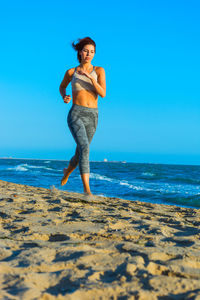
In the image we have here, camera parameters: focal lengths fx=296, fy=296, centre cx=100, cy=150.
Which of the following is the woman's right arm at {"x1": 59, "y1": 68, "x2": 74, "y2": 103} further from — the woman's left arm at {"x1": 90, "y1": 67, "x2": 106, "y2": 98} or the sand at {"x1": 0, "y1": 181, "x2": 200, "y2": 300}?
the sand at {"x1": 0, "y1": 181, "x2": 200, "y2": 300}

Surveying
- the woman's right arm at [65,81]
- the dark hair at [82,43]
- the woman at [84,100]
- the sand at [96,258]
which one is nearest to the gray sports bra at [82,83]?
the woman at [84,100]

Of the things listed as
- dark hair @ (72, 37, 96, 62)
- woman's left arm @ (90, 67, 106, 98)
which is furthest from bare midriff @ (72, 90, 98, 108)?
dark hair @ (72, 37, 96, 62)

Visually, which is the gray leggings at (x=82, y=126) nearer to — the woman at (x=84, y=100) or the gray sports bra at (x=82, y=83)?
the woman at (x=84, y=100)

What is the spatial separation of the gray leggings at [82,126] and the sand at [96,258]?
120cm

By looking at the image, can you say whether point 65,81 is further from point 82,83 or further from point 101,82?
point 101,82

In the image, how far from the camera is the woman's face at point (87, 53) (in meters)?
4.30

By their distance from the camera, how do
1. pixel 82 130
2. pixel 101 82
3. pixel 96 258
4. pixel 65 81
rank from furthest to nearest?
pixel 65 81 → pixel 101 82 → pixel 82 130 → pixel 96 258

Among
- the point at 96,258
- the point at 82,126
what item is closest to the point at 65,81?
the point at 82,126

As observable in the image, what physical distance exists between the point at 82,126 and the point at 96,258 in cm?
264

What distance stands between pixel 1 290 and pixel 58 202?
8.96ft

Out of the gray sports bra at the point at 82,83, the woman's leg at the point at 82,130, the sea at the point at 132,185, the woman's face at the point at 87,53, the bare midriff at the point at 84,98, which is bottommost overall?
the sea at the point at 132,185

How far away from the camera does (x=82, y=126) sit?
14.2 ft

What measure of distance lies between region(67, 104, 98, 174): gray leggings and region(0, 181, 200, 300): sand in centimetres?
120

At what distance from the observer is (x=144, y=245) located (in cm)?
224
